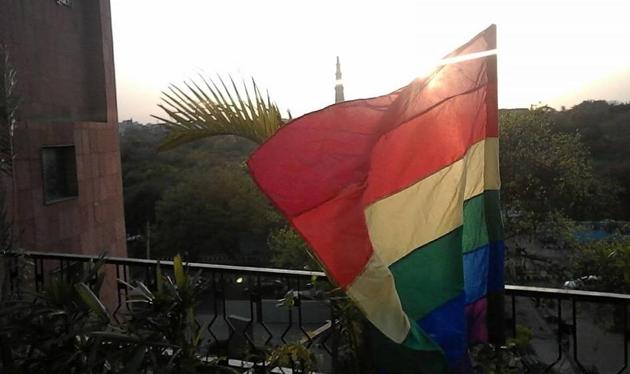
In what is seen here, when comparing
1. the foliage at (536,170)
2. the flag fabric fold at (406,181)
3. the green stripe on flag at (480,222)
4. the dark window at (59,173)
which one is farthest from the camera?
the foliage at (536,170)

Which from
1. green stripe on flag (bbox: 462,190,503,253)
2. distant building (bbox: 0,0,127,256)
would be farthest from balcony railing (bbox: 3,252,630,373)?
distant building (bbox: 0,0,127,256)

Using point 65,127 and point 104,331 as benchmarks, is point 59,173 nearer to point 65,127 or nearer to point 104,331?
point 65,127

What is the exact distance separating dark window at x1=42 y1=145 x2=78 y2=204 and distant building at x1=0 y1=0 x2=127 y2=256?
0.04ft

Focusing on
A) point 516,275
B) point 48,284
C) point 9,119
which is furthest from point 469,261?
point 516,275

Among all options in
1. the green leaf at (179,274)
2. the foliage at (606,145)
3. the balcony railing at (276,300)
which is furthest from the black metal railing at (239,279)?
the foliage at (606,145)

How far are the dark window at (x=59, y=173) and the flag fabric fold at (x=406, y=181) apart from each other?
5.32 meters

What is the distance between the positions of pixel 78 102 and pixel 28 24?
4.64ft

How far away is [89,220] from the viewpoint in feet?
24.5

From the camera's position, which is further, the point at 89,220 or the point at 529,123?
the point at 529,123

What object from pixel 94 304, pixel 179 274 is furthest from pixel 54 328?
pixel 179 274

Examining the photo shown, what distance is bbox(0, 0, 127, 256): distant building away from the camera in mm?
6035

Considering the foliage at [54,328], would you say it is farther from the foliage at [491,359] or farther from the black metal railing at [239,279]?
the foliage at [491,359]

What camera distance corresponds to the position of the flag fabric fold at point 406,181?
6.37 feet

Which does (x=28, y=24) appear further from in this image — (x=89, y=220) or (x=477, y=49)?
(x=477, y=49)
